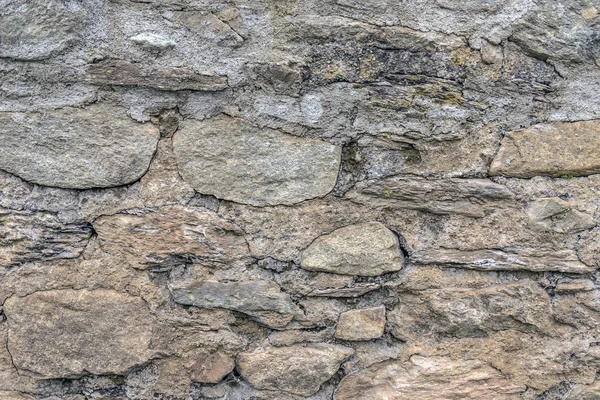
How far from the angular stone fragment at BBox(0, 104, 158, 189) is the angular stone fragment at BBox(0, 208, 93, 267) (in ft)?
0.31

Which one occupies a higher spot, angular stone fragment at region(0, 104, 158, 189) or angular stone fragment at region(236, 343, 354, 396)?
angular stone fragment at region(0, 104, 158, 189)

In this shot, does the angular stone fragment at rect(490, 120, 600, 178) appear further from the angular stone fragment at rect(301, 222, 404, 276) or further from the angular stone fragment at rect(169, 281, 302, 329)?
the angular stone fragment at rect(169, 281, 302, 329)

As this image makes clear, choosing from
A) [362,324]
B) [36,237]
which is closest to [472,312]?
[362,324]

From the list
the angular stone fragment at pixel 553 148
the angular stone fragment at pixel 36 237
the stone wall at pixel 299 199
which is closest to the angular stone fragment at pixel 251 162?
the stone wall at pixel 299 199

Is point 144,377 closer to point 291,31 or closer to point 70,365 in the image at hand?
point 70,365

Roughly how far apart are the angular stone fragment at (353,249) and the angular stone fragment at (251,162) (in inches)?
4.8

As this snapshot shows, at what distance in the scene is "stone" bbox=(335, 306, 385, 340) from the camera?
133 cm

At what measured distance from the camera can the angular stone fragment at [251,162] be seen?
127 centimetres

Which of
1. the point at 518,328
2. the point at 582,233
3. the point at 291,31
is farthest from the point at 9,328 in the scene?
the point at 582,233

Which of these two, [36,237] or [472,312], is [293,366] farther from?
[36,237]

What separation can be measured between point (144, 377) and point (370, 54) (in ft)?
3.25

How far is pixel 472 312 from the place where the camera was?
4.34 ft

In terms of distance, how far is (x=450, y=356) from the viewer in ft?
4.42

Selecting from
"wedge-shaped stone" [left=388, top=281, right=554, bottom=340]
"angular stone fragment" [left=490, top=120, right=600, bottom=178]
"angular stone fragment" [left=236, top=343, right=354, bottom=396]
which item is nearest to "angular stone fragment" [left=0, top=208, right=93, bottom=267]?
"angular stone fragment" [left=236, top=343, right=354, bottom=396]
